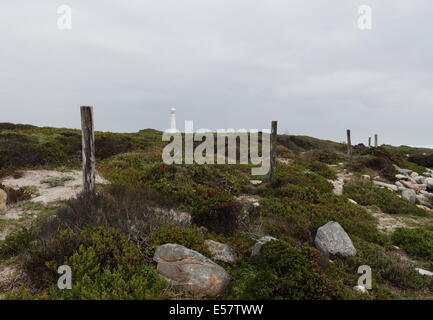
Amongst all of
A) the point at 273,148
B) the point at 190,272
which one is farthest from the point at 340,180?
the point at 190,272

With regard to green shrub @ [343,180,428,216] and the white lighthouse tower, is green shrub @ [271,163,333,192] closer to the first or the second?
green shrub @ [343,180,428,216]

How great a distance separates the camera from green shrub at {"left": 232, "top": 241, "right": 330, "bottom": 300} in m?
4.12

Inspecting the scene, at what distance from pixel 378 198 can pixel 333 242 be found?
7281 mm

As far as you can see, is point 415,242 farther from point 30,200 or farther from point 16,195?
point 16,195

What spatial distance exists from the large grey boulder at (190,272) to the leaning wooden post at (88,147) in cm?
348

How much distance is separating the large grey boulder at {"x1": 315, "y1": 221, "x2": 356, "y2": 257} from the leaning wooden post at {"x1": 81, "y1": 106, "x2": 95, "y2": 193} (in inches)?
241

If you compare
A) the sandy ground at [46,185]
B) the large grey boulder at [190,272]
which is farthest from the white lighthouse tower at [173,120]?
the large grey boulder at [190,272]

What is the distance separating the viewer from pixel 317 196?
10.8 meters

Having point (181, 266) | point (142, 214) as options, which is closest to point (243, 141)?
point (142, 214)

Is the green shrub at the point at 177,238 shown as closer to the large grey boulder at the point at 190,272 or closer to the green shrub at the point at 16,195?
the large grey boulder at the point at 190,272

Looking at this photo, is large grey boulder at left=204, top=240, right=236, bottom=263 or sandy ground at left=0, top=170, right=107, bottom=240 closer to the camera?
large grey boulder at left=204, top=240, right=236, bottom=263

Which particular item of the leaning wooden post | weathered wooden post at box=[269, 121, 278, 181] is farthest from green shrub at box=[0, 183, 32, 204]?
weathered wooden post at box=[269, 121, 278, 181]

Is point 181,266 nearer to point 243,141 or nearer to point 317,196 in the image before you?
point 317,196
